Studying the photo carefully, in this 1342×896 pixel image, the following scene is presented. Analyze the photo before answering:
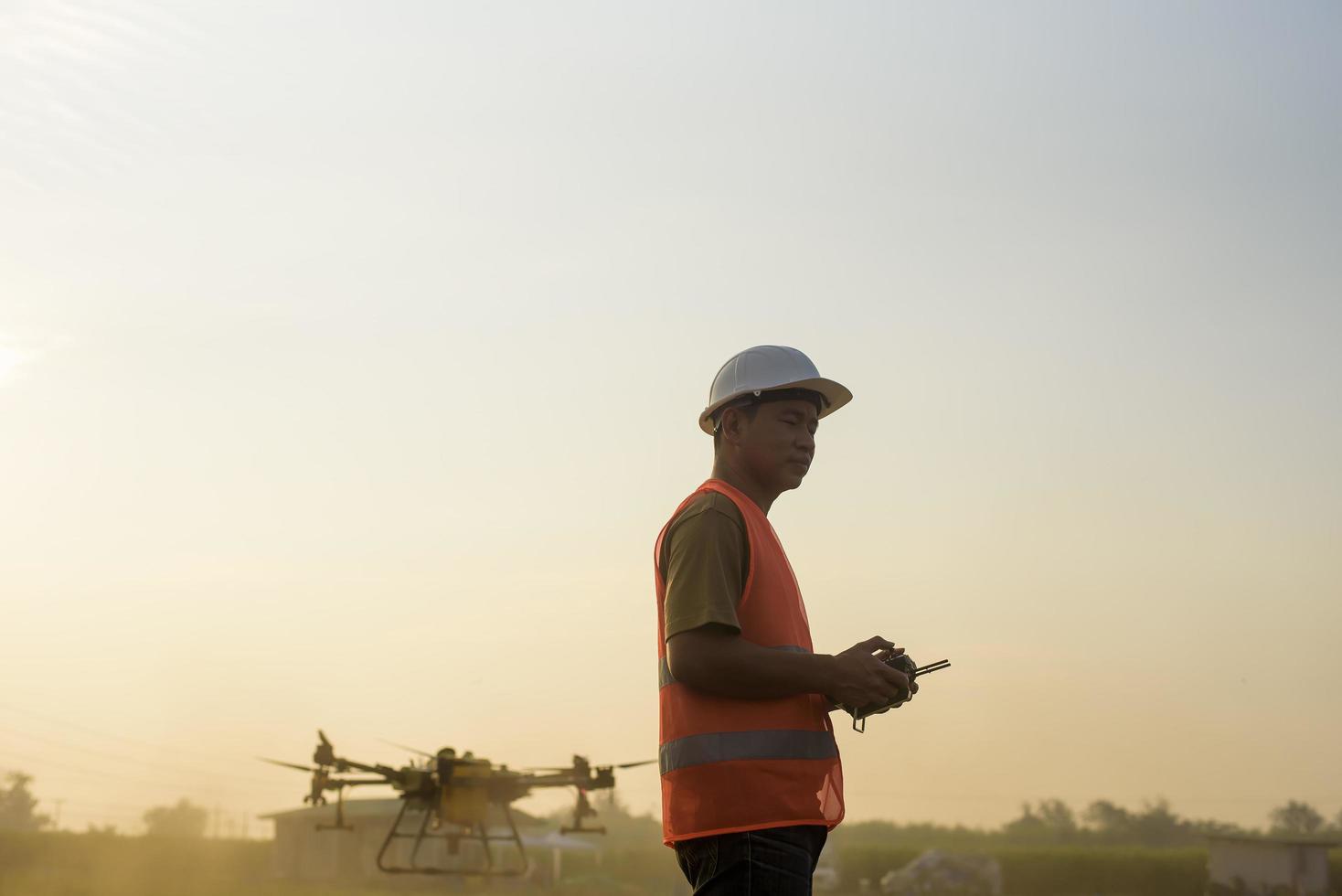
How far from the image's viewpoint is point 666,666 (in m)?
3.80

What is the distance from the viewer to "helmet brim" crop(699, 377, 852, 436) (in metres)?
4.05

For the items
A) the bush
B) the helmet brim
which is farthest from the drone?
the bush

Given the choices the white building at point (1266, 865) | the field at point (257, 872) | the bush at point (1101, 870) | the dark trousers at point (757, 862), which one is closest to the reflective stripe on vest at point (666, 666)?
the dark trousers at point (757, 862)

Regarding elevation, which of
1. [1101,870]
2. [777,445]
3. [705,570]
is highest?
[777,445]

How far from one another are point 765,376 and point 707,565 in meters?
0.73

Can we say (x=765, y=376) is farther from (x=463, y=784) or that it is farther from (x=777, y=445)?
(x=463, y=784)

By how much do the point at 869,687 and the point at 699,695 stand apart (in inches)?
17.5

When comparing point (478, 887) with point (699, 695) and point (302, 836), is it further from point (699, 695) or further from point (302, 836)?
point (699, 695)

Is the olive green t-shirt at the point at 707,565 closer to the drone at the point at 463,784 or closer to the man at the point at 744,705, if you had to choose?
the man at the point at 744,705

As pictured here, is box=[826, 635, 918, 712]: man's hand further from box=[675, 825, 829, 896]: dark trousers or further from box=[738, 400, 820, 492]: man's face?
box=[738, 400, 820, 492]: man's face

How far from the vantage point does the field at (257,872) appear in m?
47.8

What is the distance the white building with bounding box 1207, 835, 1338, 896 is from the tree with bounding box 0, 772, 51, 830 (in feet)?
172

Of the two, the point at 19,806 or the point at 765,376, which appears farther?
the point at 19,806

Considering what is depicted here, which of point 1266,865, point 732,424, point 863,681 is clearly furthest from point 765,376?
point 1266,865
